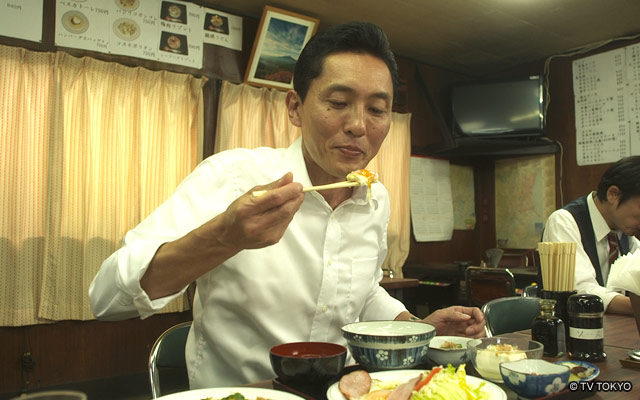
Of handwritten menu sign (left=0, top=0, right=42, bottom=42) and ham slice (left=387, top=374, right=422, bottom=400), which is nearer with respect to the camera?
ham slice (left=387, top=374, right=422, bottom=400)

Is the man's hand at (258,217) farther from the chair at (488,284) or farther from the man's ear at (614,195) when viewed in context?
the chair at (488,284)

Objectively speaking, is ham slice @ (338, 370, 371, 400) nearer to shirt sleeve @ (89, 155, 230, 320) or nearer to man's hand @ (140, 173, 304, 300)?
man's hand @ (140, 173, 304, 300)

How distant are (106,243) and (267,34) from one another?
2319mm

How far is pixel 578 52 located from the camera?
542 centimetres

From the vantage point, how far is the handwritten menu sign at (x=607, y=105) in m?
4.94

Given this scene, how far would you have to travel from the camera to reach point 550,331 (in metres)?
1.42

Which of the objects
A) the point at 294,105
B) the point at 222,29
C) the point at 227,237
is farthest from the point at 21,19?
the point at 227,237

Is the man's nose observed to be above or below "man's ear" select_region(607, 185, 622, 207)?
above

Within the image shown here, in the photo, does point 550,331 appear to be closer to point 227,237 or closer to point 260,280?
point 260,280

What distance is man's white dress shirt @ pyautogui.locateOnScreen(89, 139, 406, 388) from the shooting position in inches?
57.4

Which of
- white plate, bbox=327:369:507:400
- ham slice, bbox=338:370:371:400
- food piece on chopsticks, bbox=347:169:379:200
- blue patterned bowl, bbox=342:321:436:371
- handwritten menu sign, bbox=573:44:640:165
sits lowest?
white plate, bbox=327:369:507:400

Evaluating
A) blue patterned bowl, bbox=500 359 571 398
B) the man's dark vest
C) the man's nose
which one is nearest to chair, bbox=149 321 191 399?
the man's nose

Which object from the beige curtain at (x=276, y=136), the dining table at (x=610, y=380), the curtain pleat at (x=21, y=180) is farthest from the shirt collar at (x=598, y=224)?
the curtain pleat at (x=21, y=180)

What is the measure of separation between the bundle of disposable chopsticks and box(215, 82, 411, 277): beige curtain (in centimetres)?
323
